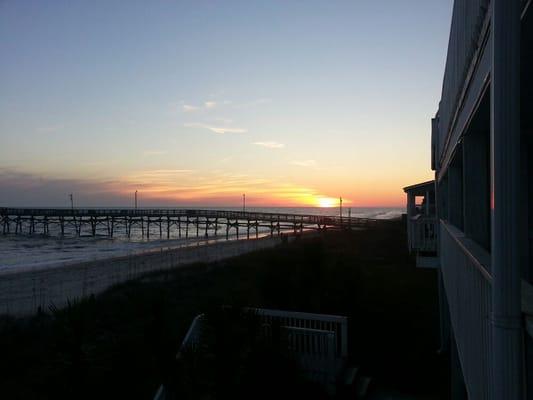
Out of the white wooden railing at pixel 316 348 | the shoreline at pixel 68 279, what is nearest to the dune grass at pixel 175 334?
the white wooden railing at pixel 316 348

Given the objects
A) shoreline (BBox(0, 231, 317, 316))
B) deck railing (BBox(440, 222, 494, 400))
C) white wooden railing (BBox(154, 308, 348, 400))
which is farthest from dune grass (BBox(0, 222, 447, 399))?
shoreline (BBox(0, 231, 317, 316))

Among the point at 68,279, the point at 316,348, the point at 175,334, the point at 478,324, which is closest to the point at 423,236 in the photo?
the point at 316,348

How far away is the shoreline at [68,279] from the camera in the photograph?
2148cm

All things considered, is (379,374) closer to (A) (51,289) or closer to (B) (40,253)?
(A) (51,289)

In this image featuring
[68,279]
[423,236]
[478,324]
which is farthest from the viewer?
[68,279]

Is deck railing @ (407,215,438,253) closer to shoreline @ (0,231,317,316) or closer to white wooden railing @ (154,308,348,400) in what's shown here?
white wooden railing @ (154,308,348,400)

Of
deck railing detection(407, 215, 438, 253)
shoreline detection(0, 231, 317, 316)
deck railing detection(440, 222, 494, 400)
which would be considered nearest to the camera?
deck railing detection(440, 222, 494, 400)

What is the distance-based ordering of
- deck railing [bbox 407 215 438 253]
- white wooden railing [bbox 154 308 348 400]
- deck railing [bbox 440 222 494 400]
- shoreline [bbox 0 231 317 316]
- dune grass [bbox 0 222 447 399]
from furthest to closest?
shoreline [bbox 0 231 317 316], deck railing [bbox 407 215 438 253], white wooden railing [bbox 154 308 348 400], dune grass [bbox 0 222 447 399], deck railing [bbox 440 222 494 400]

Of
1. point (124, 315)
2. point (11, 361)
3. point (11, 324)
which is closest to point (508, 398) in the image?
point (11, 361)

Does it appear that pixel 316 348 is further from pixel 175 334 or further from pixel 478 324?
pixel 478 324

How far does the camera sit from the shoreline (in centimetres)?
2148

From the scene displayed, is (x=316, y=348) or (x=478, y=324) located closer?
(x=478, y=324)

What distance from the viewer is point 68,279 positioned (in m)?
28.5

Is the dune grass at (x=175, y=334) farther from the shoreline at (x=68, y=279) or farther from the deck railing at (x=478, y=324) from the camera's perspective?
the shoreline at (x=68, y=279)
